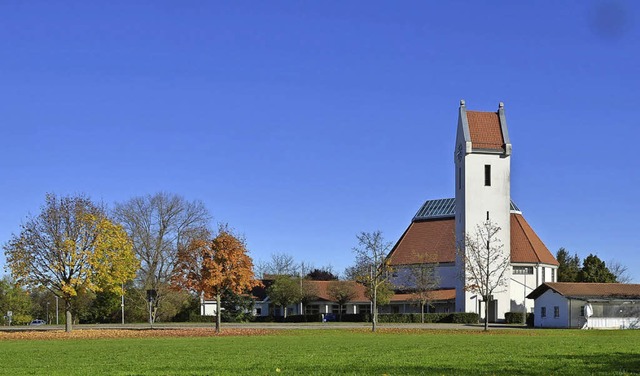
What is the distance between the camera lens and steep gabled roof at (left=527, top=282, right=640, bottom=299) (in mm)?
66938

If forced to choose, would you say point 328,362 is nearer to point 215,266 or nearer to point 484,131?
point 215,266

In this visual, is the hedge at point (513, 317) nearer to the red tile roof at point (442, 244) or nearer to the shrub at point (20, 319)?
the red tile roof at point (442, 244)

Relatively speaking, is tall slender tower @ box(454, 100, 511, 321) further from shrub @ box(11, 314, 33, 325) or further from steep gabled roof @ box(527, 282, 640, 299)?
shrub @ box(11, 314, 33, 325)

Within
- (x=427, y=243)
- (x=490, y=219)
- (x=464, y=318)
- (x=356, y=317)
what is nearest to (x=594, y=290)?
(x=464, y=318)

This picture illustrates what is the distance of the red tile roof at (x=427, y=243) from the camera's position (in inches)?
3610

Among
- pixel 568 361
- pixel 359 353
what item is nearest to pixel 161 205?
pixel 359 353

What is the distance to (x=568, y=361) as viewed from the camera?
69.3 feet

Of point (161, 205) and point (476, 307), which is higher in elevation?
point (161, 205)

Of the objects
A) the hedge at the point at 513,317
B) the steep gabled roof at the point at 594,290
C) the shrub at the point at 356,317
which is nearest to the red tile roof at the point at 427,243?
the shrub at the point at 356,317

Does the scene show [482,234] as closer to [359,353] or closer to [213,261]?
[213,261]

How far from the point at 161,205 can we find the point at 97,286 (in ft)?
99.7

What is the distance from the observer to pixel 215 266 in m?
49.8

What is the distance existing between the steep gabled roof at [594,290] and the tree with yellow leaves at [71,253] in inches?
1367

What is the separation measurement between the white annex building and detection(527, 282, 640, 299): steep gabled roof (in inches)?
524
